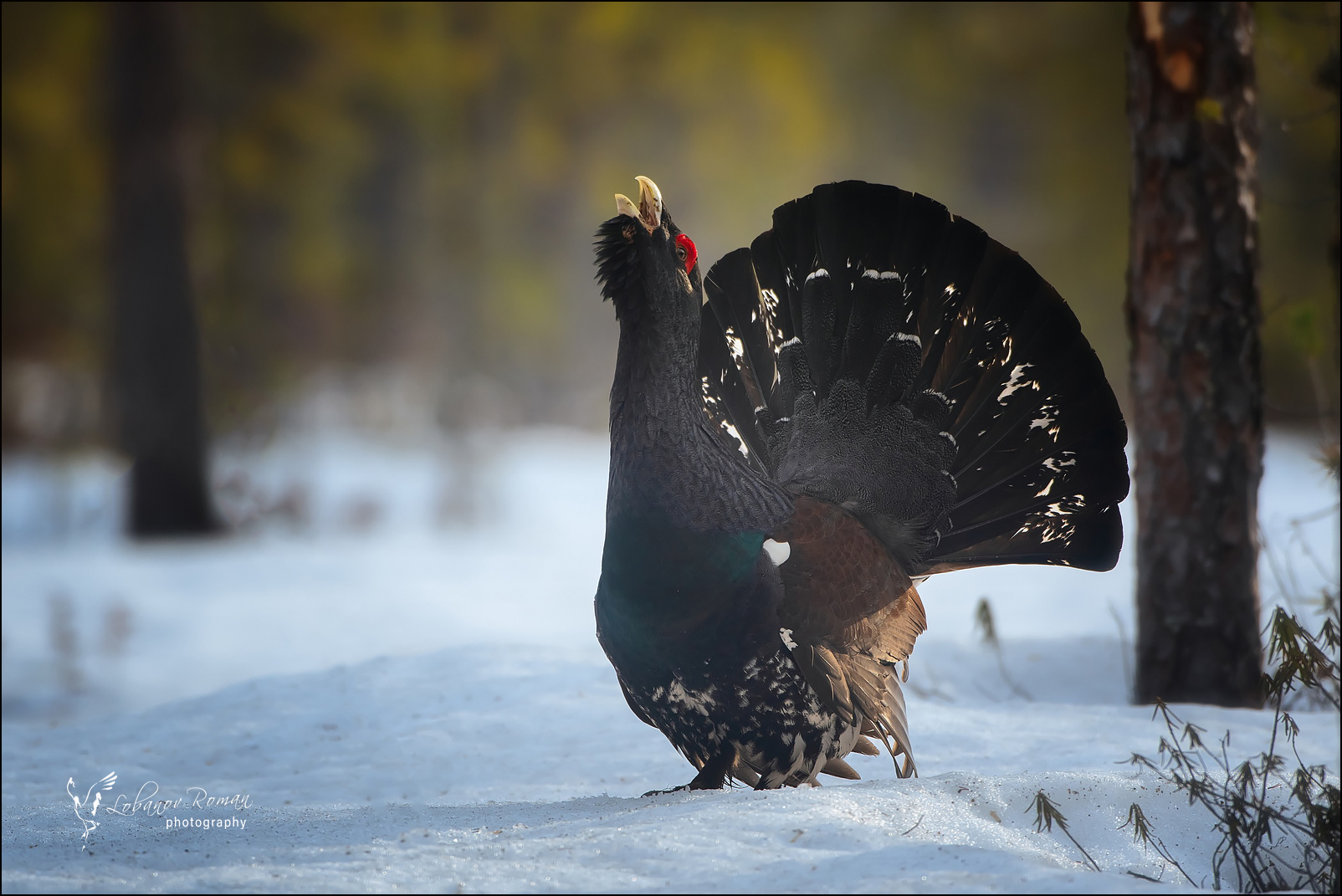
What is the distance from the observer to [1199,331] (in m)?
3.11

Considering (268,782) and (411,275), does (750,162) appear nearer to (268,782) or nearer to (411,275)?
(411,275)

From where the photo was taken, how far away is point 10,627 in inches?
188

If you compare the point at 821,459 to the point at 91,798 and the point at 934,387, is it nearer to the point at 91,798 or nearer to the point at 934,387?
the point at 934,387

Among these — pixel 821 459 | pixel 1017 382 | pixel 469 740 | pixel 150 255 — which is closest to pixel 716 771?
pixel 821 459

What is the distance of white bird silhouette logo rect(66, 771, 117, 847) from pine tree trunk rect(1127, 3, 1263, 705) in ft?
9.87

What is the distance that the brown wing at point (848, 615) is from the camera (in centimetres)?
216

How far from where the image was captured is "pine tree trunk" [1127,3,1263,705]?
3.11 meters

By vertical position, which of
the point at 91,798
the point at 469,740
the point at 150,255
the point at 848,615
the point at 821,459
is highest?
the point at 150,255

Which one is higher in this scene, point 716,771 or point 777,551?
point 777,551

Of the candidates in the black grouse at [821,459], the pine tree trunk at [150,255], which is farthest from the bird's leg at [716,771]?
the pine tree trunk at [150,255]

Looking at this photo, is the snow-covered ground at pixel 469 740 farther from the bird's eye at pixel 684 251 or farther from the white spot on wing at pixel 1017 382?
the bird's eye at pixel 684 251

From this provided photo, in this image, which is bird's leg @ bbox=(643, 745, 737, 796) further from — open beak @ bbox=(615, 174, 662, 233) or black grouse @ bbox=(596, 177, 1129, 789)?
open beak @ bbox=(615, 174, 662, 233)

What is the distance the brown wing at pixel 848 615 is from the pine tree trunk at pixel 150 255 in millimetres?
6026

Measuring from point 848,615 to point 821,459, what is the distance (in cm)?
55
